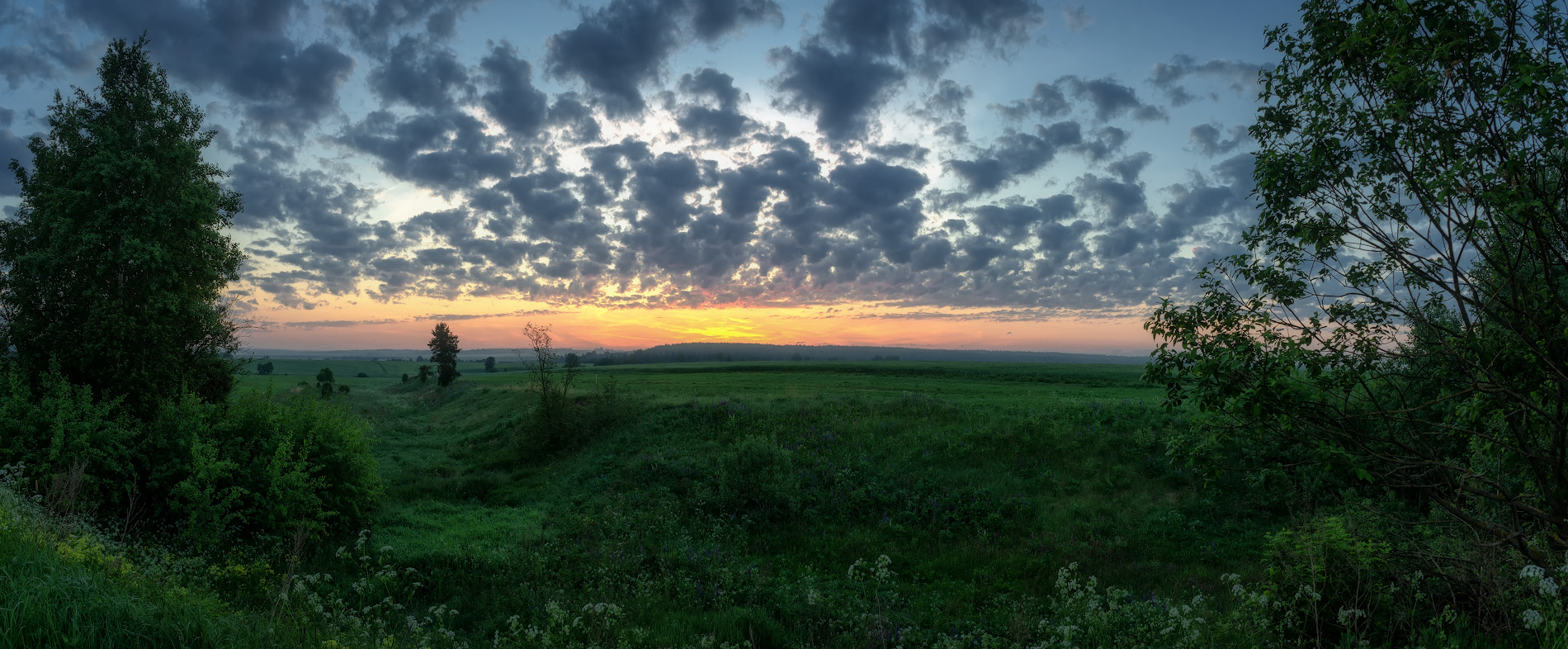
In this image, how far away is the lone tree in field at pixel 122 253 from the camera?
19922mm

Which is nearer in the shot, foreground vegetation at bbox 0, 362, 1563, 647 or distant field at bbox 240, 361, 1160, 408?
foreground vegetation at bbox 0, 362, 1563, 647

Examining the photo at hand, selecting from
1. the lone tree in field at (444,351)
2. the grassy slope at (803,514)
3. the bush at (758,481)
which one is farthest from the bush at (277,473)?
the lone tree in field at (444,351)

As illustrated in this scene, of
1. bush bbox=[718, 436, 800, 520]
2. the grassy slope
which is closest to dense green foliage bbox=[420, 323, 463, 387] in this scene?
the grassy slope

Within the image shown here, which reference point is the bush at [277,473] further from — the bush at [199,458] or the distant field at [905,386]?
the distant field at [905,386]

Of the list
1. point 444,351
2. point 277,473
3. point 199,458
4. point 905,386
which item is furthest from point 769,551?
point 444,351

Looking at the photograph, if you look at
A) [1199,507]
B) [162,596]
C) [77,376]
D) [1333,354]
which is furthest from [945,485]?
[77,376]

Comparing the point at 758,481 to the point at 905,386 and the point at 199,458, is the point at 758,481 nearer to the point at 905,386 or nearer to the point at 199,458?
the point at 199,458

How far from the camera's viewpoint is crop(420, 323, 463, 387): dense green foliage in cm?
7269

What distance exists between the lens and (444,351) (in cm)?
7275

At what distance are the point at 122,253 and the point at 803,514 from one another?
913 inches

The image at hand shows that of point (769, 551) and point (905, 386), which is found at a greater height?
point (905, 386)

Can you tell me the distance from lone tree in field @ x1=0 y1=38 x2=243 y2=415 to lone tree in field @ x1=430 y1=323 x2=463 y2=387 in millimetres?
52804

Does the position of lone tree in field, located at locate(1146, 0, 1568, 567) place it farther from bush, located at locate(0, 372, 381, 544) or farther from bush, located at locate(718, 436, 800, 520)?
bush, located at locate(0, 372, 381, 544)

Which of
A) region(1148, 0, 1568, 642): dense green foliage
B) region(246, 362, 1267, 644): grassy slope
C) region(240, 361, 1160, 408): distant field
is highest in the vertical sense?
region(1148, 0, 1568, 642): dense green foliage
